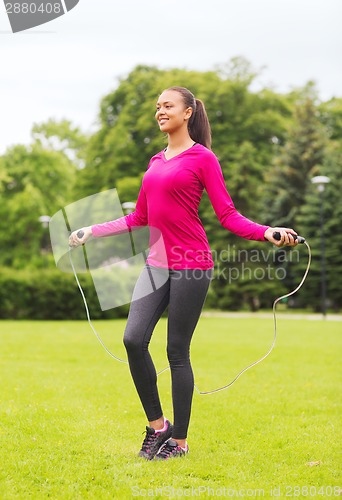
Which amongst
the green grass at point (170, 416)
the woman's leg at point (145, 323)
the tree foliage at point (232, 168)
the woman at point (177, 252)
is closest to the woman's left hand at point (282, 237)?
the woman at point (177, 252)

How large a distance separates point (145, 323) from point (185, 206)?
768 millimetres

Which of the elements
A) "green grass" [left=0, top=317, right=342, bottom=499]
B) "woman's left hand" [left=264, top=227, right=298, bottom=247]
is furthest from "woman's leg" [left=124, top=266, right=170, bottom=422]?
"woman's left hand" [left=264, top=227, right=298, bottom=247]

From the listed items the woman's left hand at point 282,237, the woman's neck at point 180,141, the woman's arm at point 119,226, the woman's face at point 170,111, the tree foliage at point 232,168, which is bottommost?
the tree foliage at point 232,168

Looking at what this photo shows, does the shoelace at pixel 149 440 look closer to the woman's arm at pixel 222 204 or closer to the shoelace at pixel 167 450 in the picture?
the shoelace at pixel 167 450

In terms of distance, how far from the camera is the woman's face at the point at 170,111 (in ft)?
13.8

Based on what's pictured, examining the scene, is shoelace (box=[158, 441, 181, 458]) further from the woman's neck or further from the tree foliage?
the tree foliage

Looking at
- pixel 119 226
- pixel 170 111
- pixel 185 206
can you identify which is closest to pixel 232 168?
pixel 119 226

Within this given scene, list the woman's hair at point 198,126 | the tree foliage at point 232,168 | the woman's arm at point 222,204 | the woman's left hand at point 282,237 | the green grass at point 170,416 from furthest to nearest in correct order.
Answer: the tree foliage at point 232,168 → the woman's hair at point 198,126 → the woman's arm at point 222,204 → the woman's left hand at point 282,237 → the green grass at point 170,416

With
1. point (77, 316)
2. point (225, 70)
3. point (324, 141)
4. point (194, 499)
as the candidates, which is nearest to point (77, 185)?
point (225, 70)

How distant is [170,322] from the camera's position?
4133 mm

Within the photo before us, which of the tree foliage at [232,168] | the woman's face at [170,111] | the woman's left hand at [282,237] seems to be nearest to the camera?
the woman's left hand at [282,237]

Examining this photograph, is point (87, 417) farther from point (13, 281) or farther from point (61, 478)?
point (13, 281)

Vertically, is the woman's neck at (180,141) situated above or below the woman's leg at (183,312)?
above

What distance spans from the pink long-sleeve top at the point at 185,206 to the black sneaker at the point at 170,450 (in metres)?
1.16
